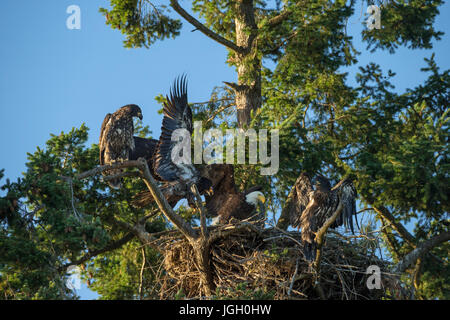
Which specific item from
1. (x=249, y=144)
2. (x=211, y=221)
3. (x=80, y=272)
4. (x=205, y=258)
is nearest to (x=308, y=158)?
(x=249, y=144)

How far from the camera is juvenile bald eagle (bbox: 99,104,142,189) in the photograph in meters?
9.77

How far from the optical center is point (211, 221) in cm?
1027

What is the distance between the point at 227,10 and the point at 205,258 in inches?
255

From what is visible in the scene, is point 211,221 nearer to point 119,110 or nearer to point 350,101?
point 119,110

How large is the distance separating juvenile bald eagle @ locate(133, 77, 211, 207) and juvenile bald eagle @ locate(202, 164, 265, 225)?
1.28ft

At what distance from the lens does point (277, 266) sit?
27.2 feet

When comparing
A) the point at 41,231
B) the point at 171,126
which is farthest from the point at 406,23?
the point at 41,231

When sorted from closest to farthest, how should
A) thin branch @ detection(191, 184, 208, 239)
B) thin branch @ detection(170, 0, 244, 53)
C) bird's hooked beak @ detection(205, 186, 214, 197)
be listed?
thin branch @ detection(191, 184, 208, 239)
bird's hooked beak @ detection(205, 186, 214, 197)
thin branch @ detection(170, 0, 244, 53)

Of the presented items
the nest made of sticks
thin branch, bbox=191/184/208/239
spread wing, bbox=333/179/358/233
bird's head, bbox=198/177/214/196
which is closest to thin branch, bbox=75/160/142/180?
thin branch, bbox=191/184/208/239

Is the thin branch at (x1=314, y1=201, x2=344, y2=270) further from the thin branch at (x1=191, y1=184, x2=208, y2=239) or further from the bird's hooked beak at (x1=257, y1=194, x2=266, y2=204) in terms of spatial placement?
the bird's hooked beak at (x1=257, y1=194, x2=266, y2=204)

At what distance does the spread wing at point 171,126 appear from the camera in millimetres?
9430

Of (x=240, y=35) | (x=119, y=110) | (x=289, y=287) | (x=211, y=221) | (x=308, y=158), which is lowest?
(x=289, y=287)

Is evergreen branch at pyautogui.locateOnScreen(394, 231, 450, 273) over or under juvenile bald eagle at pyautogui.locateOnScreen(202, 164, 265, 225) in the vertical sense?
under

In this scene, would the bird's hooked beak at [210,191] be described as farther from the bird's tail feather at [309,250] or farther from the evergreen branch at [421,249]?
the evergreen branch at [421,249]
